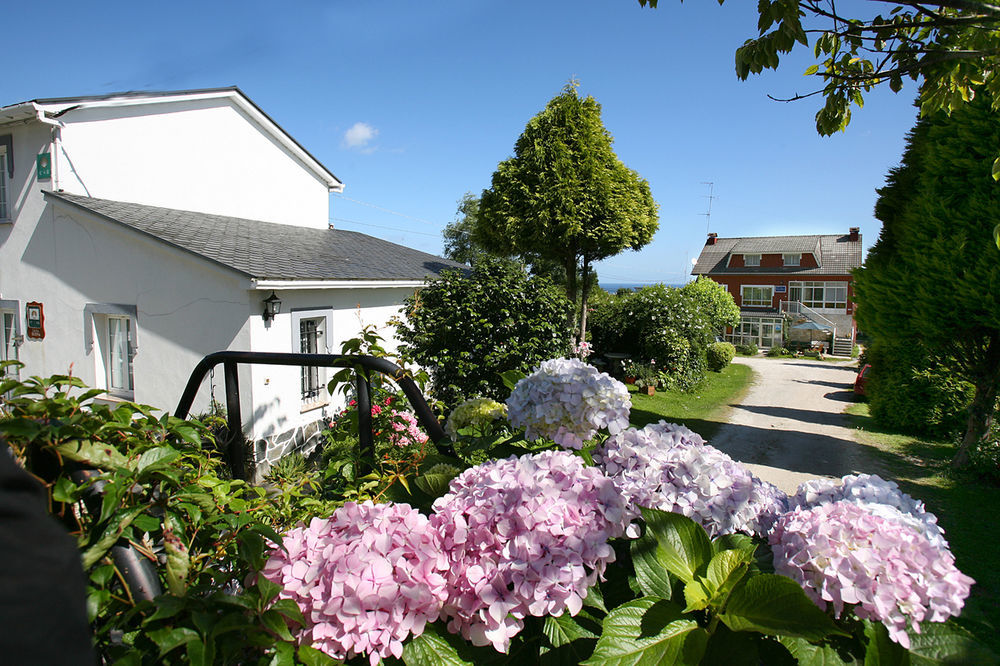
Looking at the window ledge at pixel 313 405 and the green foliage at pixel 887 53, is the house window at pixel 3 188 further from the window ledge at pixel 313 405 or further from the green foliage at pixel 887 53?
the green foliage at pixel 887 53

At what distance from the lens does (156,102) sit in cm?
1138

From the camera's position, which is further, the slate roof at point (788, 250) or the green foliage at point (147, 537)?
the slate roof at point (788, 250)

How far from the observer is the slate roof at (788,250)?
39781mm

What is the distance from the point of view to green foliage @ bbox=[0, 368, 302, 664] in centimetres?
85

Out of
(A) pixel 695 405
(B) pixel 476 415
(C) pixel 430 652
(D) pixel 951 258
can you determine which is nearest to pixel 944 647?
(C) pixel 430 652

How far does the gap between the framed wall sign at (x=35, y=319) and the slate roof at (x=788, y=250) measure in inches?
1672

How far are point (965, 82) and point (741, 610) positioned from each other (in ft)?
13.1

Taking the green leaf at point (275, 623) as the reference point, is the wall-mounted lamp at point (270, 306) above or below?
above

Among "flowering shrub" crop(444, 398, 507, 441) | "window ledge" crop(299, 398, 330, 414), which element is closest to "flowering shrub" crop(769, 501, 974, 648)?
"flowering shrub" crop(444, 398, 507, 441)

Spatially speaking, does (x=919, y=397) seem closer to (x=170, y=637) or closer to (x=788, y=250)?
(x=170, y=637)

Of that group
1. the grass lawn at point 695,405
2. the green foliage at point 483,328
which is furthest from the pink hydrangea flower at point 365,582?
the grass lawn at point 695,405

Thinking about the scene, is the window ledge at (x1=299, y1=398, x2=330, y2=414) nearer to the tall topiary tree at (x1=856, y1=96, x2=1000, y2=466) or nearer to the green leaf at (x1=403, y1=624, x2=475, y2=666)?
the green leaf at (x1=403, y1=624, x2=475, y2=666)

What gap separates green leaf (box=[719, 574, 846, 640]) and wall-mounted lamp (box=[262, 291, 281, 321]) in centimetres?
783

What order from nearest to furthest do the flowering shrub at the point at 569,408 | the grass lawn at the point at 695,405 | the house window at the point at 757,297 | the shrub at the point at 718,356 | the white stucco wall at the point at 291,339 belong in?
1. the flowering shrub at the point at 569,408
2. the white stucco wall at the point at 291,339
3. the grass lawn at the point at 695,405
4. the shrub at the point at 718,356
5. the house window at the point at 757,297
